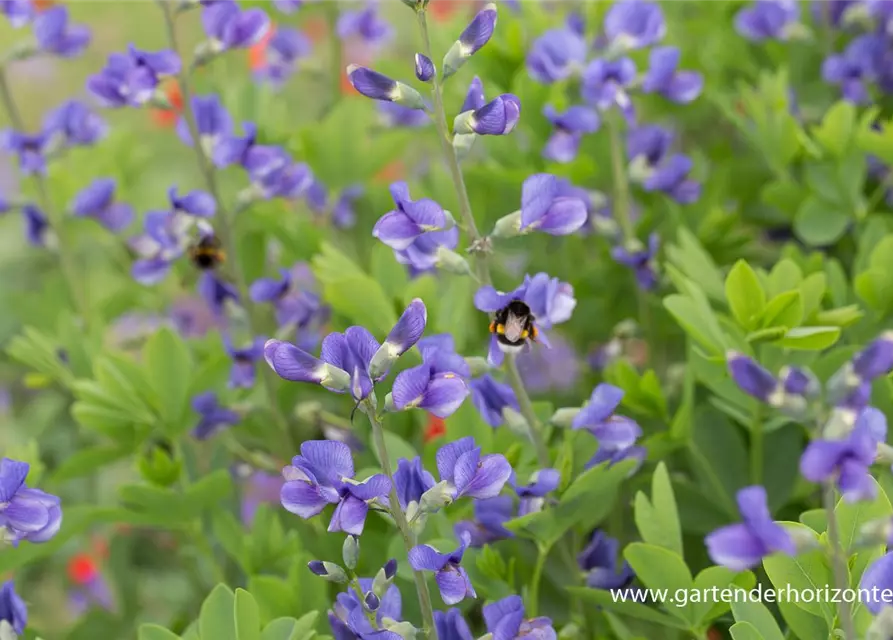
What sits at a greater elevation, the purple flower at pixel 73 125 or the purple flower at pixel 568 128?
the purple flower at pixel 568 128

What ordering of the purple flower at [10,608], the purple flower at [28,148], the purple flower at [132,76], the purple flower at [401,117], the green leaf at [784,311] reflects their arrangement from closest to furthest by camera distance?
the purple flower at [10,608] < the green leaf at [784,311] < the purple flower at [132,76] < the purple flower at [28,148] < the purple flower at [401,117]

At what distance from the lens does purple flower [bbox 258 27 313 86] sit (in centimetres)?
185

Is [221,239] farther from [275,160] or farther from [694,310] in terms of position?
[694,310]

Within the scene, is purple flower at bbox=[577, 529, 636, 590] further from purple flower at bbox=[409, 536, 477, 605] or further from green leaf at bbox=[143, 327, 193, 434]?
green leaf at bbox=[143, 327, 193, 434]

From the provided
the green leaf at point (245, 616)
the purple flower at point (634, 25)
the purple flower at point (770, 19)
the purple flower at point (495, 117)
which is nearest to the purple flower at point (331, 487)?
the green leaf at point (245, 616)

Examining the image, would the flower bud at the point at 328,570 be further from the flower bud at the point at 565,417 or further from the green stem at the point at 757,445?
the green stem at the point at 757,445

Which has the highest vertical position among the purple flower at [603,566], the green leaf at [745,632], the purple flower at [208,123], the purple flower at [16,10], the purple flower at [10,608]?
the purple flower at [16,10]

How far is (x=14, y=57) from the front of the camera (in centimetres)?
154

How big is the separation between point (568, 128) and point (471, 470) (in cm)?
63

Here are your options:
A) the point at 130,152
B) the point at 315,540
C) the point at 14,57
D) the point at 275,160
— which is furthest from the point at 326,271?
the point at 130,152

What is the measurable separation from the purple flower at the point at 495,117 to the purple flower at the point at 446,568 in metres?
0.38

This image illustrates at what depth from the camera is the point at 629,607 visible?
97 centimetres

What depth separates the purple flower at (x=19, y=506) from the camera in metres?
0.90

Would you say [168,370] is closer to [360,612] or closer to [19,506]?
[19,506]
